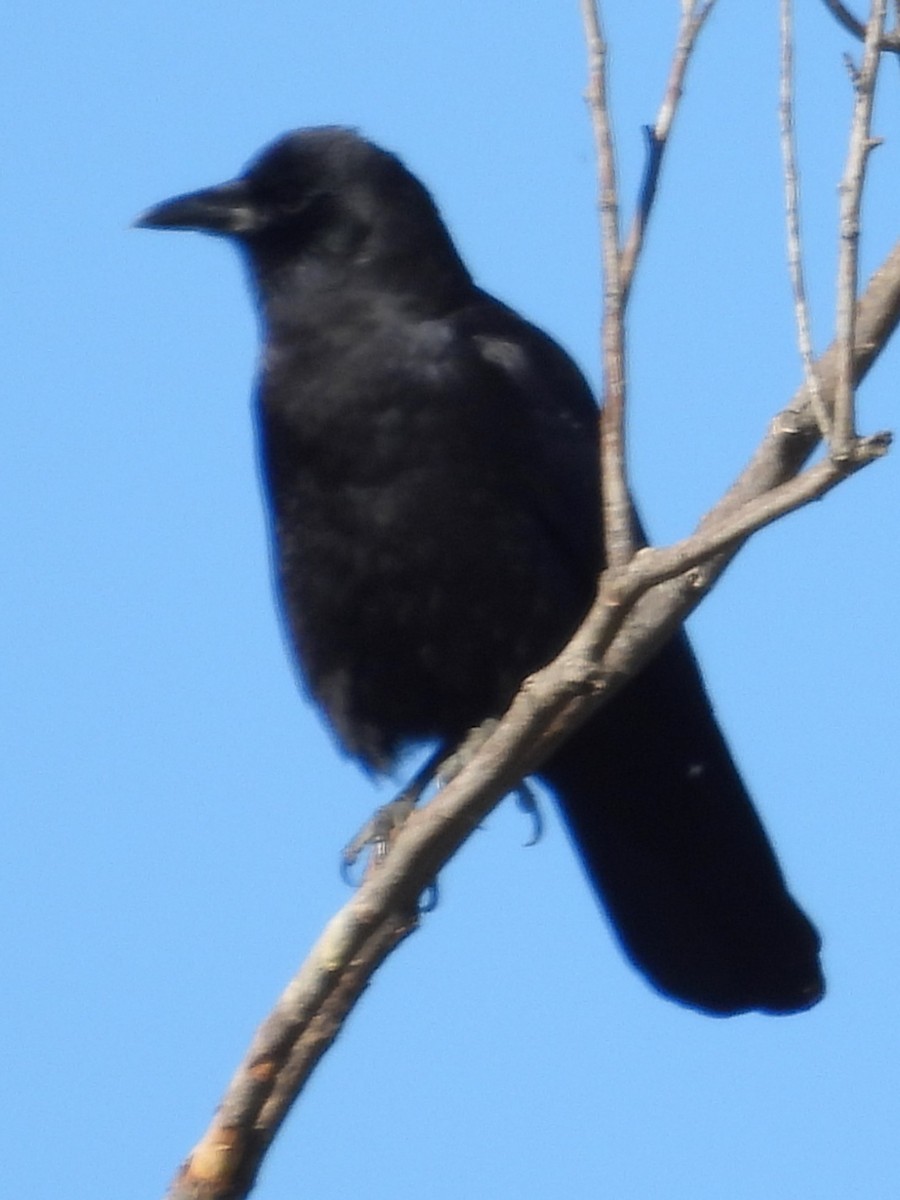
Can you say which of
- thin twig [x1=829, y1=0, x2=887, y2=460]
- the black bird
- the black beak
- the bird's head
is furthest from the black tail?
thin twig [x1=829, y1=0, x2=887, y2=460]

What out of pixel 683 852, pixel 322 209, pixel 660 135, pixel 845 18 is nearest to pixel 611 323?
pixel 660 135

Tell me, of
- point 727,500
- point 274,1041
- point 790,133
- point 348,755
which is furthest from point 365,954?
point 348,755

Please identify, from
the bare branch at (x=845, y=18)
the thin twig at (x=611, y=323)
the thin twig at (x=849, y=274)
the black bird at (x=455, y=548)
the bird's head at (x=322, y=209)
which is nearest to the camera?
the thin twig at (x=849, y=274)

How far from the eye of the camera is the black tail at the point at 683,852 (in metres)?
5.06

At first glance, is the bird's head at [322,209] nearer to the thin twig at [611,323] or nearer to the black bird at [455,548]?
the black bird at [455,548]

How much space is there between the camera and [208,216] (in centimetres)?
550

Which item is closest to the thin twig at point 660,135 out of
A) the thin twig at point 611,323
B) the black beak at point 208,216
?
the thin twig at point 611,323

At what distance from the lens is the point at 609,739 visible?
16.8 ft

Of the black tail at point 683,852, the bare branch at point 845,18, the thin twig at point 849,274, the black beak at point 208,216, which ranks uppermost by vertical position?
the black beak at point 208,216

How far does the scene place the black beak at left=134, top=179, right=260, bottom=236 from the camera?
5500 millimetres

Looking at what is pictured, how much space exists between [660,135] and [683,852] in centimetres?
237

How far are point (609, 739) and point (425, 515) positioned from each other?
0.76m

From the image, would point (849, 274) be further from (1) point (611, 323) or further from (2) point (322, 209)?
(2) point (322, 209)

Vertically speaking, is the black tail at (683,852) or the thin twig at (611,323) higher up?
the thin twig at (611,323)
